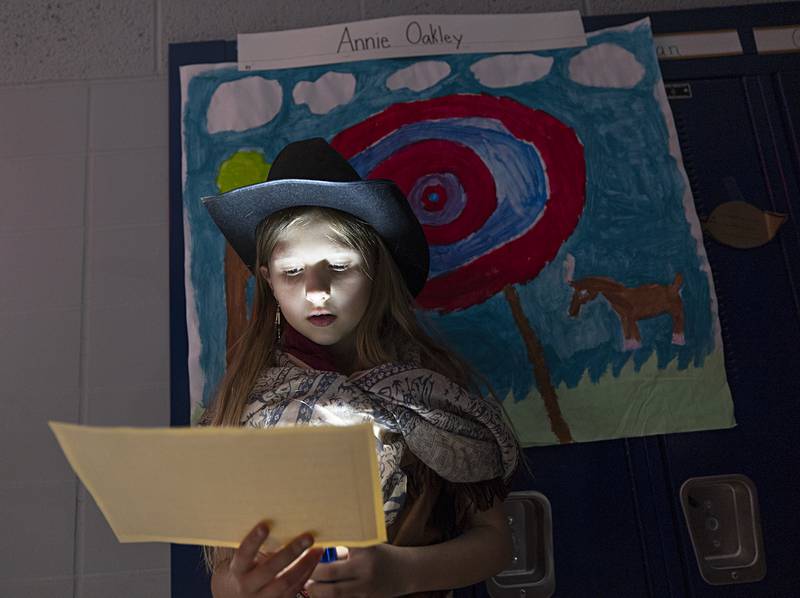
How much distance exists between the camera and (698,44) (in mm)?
1556

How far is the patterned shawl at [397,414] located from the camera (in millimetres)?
997

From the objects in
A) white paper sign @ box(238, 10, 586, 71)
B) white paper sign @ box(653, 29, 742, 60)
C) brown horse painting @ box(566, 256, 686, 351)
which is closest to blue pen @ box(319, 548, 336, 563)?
brown horse painting @ box(566, 256, 686, 351)

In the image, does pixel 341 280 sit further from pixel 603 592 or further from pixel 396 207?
pixel 603 592

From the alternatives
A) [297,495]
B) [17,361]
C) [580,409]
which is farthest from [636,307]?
[17,361]

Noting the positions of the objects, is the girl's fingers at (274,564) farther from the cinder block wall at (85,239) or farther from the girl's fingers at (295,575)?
the cinder block wall at (85,239)

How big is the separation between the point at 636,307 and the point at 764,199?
0.35 m

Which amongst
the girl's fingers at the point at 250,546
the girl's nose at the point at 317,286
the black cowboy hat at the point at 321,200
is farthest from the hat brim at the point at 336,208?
the girl's fingers at the point at 250,546

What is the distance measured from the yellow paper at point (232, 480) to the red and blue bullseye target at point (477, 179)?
0.68m

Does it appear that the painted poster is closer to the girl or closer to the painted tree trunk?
the painted tree trunk

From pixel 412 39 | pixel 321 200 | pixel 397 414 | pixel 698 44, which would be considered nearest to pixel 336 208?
pixel 321 200

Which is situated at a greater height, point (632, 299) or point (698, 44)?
point (698, 44)

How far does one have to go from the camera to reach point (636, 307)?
1.41 m

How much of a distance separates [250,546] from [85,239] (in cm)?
90

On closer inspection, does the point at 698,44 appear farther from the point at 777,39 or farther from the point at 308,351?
the point at 308,351
